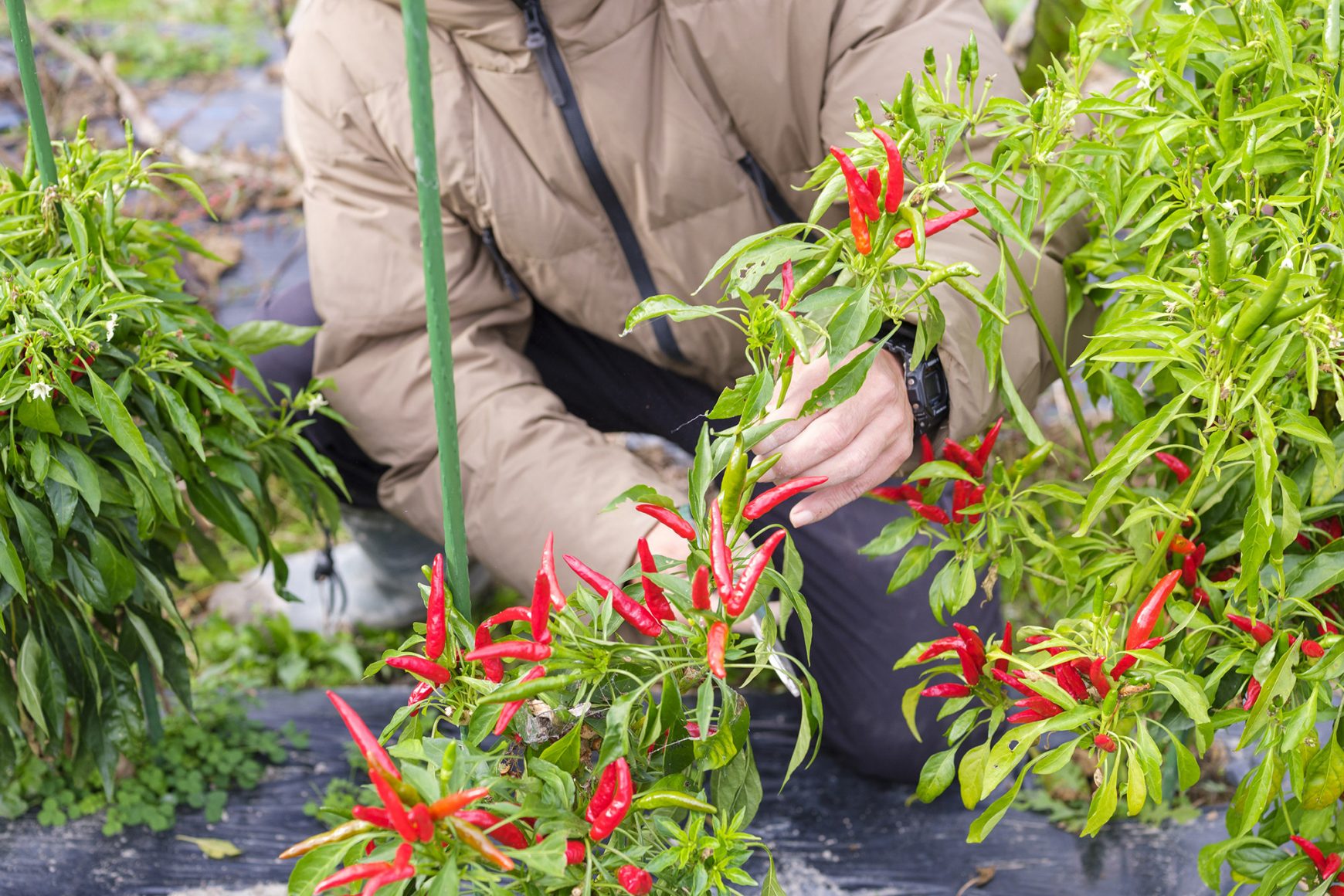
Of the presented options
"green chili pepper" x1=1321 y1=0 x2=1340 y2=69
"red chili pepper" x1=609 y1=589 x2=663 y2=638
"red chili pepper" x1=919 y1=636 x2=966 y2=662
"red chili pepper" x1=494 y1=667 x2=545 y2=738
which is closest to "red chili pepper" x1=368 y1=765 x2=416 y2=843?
"red chili pepper" x1=494 y1=667 x2=545 y2=738

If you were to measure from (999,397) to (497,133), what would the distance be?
963 mm

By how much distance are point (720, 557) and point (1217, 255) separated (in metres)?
0.47

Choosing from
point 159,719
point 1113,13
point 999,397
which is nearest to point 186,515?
point 159,719

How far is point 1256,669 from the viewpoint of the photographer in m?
1.08

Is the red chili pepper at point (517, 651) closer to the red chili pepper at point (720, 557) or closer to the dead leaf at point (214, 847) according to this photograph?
the red chili pepper at point (720, 557)

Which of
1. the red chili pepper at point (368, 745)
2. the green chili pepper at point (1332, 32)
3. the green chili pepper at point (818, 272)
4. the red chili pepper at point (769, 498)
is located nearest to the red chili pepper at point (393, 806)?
the red chili pepper at point (368, 745)

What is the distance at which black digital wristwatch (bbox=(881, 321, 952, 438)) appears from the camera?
140cm

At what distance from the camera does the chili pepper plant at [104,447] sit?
127 cm

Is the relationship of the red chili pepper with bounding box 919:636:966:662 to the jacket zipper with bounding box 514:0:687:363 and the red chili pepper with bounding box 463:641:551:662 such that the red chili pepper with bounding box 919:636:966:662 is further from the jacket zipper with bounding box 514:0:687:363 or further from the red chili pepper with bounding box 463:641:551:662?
the jacket zipper with bounding box 514:0:687:363

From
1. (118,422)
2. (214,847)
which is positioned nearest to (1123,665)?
(118,422)

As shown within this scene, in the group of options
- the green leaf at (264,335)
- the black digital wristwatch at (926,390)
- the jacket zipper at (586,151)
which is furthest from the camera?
the jacket zipper at (586,151)

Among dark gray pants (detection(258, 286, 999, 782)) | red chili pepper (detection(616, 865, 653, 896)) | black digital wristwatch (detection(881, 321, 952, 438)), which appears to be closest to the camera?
red chili pepper (detection(616, 865, 653, 896))

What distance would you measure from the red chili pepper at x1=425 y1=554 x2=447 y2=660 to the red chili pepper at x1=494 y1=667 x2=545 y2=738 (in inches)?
3.5

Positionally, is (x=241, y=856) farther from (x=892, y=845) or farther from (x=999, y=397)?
(x=999, y=397)
